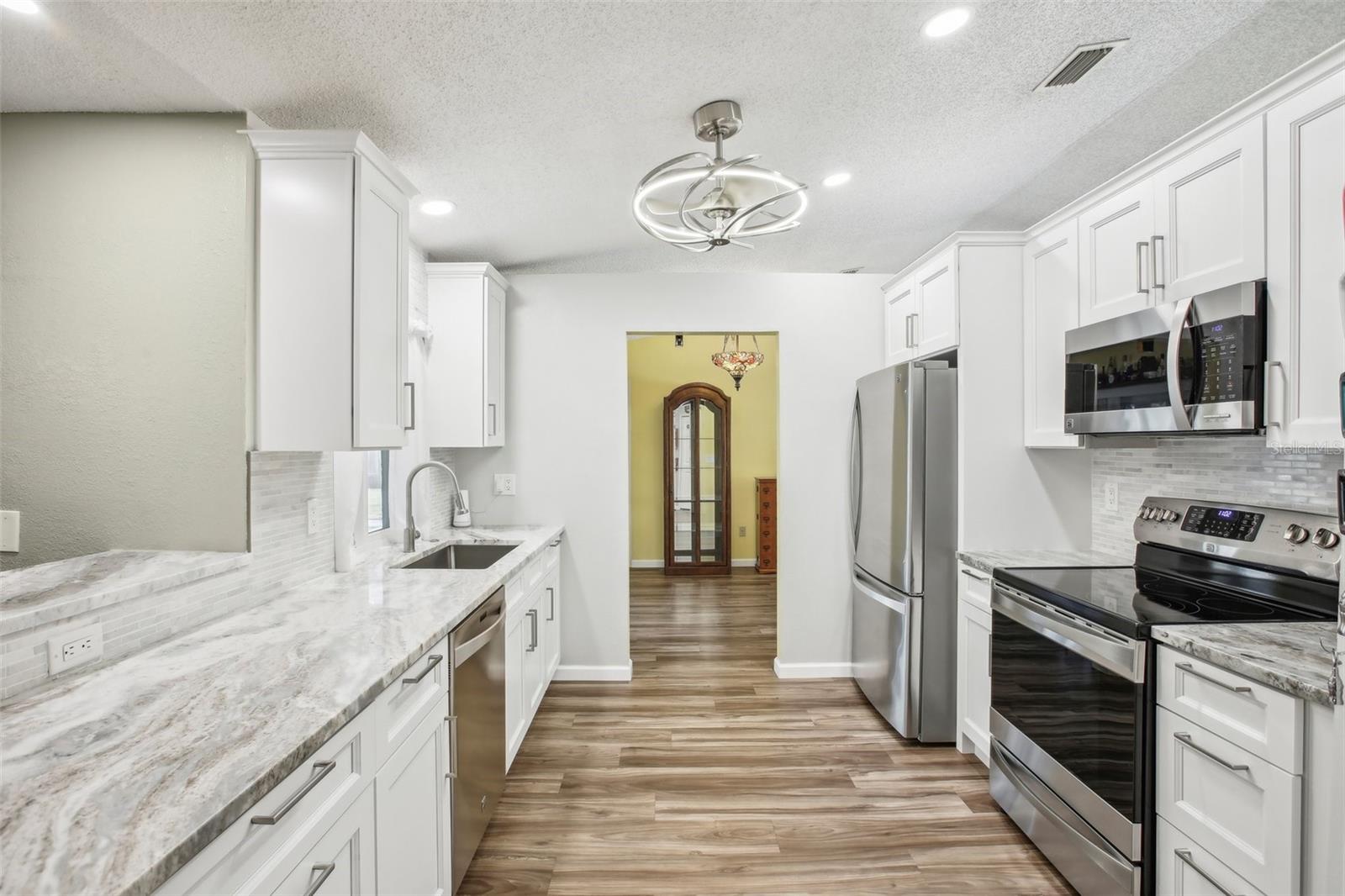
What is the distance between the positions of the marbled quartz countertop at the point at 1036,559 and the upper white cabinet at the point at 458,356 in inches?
96.9

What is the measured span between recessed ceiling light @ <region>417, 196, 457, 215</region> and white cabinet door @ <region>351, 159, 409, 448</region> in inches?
21.7

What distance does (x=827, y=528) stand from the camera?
3564 mm

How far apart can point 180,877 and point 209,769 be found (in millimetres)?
170

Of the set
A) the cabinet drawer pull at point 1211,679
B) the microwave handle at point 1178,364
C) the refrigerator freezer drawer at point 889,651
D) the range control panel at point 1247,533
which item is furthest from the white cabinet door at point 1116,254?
the refrigerator freezer drawer at point 889,651

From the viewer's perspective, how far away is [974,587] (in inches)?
99.7

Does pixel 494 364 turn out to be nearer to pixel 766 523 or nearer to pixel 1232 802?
pixel 1232 802

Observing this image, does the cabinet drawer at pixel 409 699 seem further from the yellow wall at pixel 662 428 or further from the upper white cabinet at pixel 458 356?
the yellow wall at pixel 662 428

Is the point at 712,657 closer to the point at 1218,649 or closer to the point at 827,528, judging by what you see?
the point at 827,528

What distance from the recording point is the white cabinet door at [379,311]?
5.89ft

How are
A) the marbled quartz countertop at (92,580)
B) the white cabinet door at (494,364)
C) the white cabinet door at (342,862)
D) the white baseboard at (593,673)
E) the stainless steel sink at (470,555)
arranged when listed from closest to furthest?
the white cabinet door at (342,862) < the marbled quartz countertop at (92,580) < the stainless steel sink at (470,555) < the white cabinet door at (494,364) < the white baseboard at (593,673)

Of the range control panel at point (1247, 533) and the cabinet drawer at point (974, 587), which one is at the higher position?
the range control panel at point (1247, 533)

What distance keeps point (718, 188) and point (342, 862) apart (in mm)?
2181

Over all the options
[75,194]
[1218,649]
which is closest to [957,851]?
[1218,649]

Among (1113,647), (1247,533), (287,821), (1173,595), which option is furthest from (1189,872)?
(287,821)
